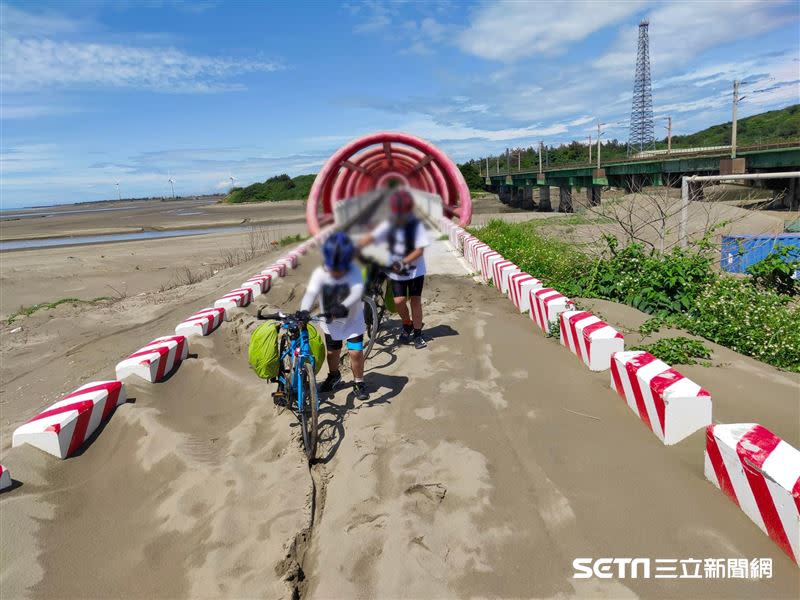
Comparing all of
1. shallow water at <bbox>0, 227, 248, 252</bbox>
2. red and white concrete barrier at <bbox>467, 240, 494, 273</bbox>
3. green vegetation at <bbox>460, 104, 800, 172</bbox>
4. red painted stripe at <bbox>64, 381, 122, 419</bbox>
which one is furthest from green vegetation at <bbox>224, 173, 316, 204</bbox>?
green vegetation at <bbox>460, 104, 800, 172</bbox>

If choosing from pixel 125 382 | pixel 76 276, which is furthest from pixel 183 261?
pixel 125 382

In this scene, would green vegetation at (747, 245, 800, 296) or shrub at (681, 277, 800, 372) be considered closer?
shrub at (681, 277, 800, 372)

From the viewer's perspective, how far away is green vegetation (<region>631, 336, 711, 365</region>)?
692cm

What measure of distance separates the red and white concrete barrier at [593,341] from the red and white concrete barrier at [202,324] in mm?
5654

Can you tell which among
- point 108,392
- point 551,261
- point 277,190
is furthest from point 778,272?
point 108,392

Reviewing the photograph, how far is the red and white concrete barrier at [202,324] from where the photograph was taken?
861cm

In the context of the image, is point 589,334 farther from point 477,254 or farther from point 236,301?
point 477,254

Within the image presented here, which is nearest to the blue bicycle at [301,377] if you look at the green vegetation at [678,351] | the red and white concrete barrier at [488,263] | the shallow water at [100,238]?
the green vegetation at [678,351]

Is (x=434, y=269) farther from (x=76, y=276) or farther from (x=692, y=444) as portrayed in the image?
(x=76, y=276)

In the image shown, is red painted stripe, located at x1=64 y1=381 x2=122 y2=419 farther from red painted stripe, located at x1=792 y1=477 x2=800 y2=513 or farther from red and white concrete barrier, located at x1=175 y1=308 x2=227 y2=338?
red painted stripe, located at x1=792 y1=477 x2=800 y2=513

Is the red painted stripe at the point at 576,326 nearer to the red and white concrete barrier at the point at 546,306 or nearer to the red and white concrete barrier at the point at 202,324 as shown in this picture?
the red and white concrete barrier at the point at 546,306

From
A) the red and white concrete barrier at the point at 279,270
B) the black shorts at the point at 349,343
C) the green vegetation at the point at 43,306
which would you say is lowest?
the green vegetation at the point at 43,306

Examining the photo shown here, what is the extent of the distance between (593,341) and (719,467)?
2629 millimetres

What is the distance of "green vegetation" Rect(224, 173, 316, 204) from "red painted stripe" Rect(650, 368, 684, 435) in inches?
155
